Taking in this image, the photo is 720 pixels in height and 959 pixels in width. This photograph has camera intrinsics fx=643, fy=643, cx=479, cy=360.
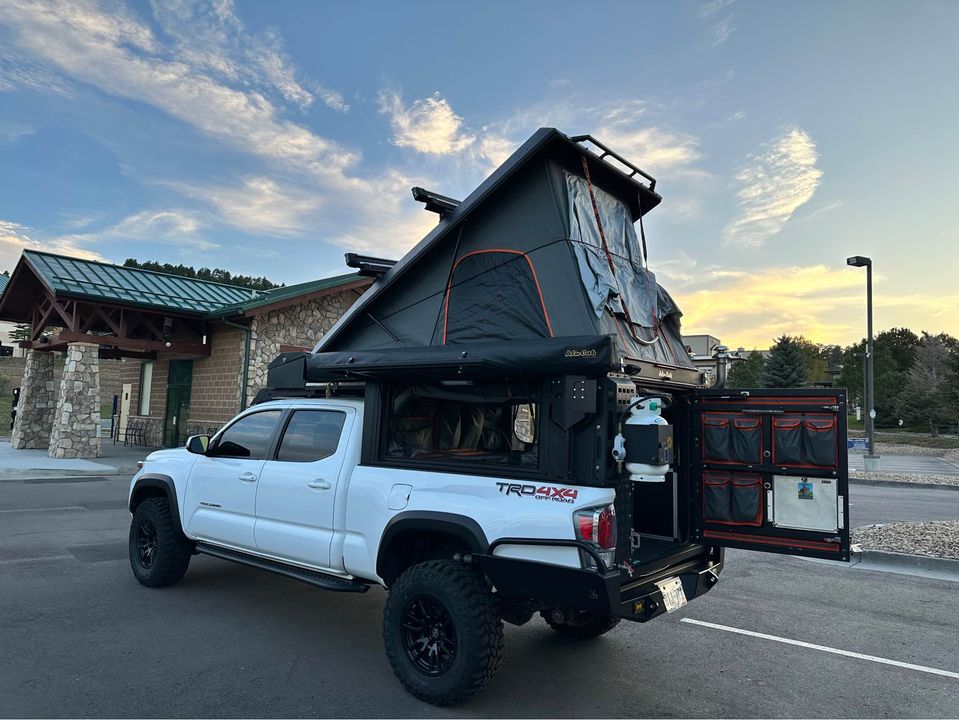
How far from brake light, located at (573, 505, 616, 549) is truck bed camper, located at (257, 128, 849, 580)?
7 centimetres

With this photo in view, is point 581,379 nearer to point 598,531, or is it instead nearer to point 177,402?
point 598,531

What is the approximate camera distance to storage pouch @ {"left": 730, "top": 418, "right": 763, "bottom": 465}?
4562 mm

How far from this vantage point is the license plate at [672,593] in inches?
154

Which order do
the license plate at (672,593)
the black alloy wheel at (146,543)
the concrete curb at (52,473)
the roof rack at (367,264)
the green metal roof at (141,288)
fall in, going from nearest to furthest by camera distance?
1. the license plate at (672,593)
2. the roof rack at (367,264)
3. the black alloy wheel at (146,543)
4. the concrete curb at (52,473)
5. the green metal roof at (141,288)

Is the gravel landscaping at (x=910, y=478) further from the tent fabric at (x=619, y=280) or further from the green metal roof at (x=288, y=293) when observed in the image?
the tent fabric at (x=619, y=280)

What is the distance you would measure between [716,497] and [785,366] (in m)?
35.7

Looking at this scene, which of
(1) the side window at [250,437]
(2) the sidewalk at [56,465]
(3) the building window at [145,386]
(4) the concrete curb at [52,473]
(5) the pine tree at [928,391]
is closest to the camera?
(1) the side window at [250,437]

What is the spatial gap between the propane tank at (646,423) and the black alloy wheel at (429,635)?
→ 1.37 m

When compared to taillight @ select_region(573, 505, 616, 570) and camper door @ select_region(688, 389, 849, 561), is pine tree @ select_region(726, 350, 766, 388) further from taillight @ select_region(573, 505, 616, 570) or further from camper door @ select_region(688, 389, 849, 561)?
taillight @ select_region(573, 505, 616, 570)

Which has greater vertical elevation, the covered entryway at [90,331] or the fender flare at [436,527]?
the covered entryway at [90,331]

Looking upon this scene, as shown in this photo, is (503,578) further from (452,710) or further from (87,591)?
(87,591)

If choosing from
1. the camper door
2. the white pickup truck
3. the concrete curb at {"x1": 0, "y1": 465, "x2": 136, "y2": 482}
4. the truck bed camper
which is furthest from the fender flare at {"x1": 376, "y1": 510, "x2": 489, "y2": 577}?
the concrete curb at {"x1": 0, "y1": 465, "x2": 136, "y2": 482}

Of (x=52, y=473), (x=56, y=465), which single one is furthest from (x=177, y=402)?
(x=52, y=473)

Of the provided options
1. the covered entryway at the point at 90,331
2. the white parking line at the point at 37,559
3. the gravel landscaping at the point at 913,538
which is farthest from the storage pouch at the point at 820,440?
the covered entryway at the point at 90,331
